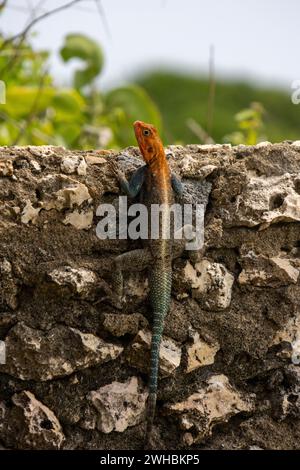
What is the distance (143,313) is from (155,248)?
0.24 meters

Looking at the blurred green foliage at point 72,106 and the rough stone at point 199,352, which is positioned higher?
the blurred green foliage at point 72,106

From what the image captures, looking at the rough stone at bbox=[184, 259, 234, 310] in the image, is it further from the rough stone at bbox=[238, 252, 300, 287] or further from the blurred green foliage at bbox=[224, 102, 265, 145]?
the blurred green foliage at bbox=[224, 102, 265, 145]

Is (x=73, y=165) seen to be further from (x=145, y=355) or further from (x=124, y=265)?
(x=145, y=355)

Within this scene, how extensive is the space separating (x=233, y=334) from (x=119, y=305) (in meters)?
0.45

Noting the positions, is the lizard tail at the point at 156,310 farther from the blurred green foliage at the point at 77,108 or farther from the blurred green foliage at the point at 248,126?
the blurred green foliage at the point at 248,126

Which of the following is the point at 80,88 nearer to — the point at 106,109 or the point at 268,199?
the point at 106,109

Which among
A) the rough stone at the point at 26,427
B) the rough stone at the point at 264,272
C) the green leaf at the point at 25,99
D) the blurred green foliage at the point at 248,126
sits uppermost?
the green leaf at the point at 25,99

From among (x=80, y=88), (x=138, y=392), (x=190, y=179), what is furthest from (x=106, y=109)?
(x=138, y=392)

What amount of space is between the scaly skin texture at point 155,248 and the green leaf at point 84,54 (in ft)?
7.49

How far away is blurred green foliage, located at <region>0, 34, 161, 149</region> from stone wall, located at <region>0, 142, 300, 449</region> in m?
1.92

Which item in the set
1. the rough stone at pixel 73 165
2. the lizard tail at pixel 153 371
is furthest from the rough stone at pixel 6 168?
the lizard tail at pixel 153 371

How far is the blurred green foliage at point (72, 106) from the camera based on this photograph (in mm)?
5316

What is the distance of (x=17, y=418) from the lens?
2943mm

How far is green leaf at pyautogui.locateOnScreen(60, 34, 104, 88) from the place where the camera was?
544 cm
